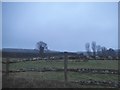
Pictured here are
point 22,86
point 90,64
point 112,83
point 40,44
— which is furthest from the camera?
point 40,44

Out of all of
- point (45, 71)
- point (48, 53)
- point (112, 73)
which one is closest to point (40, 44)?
point (48, 53)

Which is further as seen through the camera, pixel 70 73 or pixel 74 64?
pixel 74 64

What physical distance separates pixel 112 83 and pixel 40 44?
10.0 meters

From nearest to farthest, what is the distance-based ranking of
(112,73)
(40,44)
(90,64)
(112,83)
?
(112,83)
(112,73)
(90,64)
(40,44)

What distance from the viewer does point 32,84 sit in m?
7.83

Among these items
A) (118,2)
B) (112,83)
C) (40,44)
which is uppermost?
(118,2)

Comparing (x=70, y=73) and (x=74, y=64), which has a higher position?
Answer: (x=74, y=64)

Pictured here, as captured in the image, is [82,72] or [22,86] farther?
[82,72]

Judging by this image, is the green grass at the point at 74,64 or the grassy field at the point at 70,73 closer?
the grassy field at the point at 70,73

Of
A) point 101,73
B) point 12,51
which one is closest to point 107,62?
point 101,73

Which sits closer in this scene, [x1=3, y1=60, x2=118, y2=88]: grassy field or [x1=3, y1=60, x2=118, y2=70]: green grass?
[x1=3, y1=60, x2=118, y2=88]: grassy field

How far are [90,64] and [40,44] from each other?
463cm

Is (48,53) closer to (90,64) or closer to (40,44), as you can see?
(40,44)

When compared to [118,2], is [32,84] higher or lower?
lower
